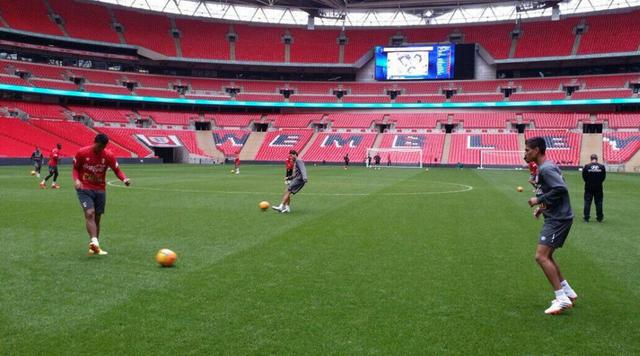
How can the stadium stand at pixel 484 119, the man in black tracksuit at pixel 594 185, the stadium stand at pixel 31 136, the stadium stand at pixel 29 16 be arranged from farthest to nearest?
the stadium stand at pixel 484 119 < the stadium stand at pixel 29 16 < the stadium stand at pixel 31 136 < the man in black tracksuit at pixel 594 185

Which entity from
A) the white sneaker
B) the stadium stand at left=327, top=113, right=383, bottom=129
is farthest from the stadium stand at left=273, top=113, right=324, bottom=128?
the white sneaker

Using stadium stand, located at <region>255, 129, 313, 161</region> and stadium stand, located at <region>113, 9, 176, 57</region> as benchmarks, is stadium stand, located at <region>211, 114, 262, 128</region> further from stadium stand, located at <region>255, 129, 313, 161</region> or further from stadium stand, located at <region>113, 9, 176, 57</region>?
stadium stand, located at <region>113, 9, 176, 57</region>

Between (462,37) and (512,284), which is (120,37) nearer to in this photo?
(462,37)

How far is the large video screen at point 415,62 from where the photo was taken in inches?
2645

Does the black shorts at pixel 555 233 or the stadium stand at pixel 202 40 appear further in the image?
the stadium stand at pixel 202 40

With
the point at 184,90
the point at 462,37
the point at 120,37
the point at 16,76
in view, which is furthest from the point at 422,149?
the point at 16,76

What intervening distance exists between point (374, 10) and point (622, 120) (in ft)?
119

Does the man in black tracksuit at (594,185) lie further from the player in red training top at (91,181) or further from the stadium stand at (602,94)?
the stadium stand at (602,94)

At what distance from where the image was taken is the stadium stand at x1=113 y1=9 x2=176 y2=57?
237 ft

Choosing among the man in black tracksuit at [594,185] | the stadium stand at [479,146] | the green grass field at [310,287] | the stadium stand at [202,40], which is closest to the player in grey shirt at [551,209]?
the green grass field at [310,287]

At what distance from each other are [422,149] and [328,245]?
52.7 metres

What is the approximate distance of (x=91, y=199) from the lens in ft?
30.4

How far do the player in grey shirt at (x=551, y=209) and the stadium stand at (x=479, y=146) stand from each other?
51996mm

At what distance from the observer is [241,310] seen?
19.6 ft
